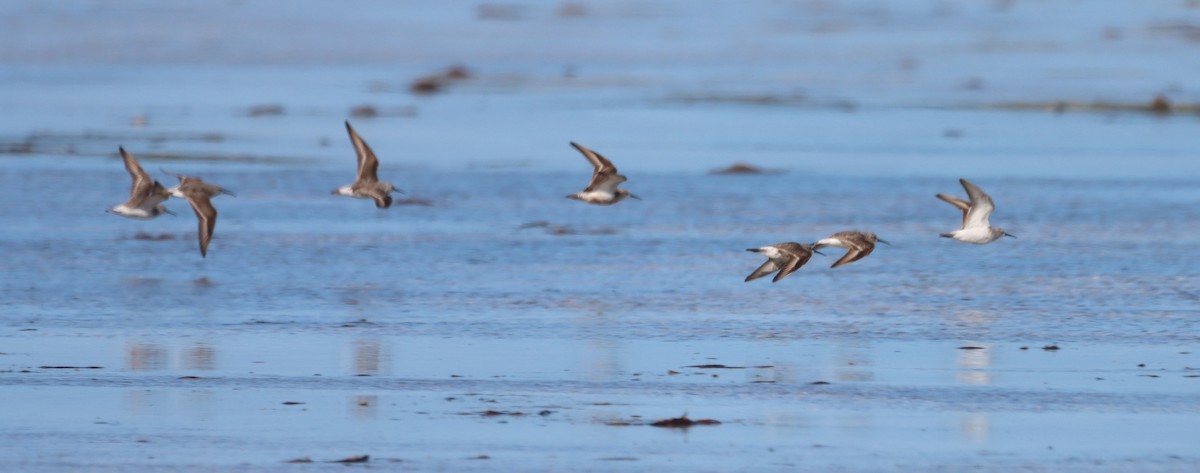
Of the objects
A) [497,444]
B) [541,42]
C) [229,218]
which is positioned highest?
[541,42]

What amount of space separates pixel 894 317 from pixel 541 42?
2230 cm

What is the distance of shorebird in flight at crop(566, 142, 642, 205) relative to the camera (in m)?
10.9

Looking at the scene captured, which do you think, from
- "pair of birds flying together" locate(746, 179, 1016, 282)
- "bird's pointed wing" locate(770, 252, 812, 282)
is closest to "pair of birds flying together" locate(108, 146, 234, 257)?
"pair of birds flying together" locate(746, 179, 1016, 282)

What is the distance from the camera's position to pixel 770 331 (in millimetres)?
9789

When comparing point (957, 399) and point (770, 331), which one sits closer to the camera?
point (957, 399)

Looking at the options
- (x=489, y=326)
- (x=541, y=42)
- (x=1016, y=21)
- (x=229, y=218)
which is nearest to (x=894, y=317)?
(x=489, y=326)

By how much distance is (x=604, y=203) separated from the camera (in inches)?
444

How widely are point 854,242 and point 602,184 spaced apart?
1.54 meters

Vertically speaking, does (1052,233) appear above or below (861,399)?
above

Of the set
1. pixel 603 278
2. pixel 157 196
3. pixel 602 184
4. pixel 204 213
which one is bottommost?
pixel 603 278

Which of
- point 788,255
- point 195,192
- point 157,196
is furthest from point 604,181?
point 157,196

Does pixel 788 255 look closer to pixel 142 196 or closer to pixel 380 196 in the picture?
pixel 380 196

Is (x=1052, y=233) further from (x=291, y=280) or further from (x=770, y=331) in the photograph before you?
(x=291, y=280)

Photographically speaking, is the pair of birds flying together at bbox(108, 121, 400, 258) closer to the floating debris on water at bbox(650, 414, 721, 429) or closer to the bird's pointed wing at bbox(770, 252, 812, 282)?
the bird's pointed wing at bbox(770, 252, 812, 282)
